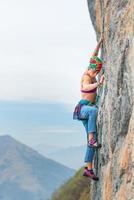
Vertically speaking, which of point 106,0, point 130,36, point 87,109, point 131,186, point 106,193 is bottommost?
point 106,193

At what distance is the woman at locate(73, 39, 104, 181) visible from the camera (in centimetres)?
1878

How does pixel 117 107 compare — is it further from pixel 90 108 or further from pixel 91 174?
pixel 91 174

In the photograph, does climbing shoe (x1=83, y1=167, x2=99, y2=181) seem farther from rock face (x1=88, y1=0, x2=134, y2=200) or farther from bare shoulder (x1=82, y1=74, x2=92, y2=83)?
bare shoulder (x1=82, y1=74, x2=92, y2=83)

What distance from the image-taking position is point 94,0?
911 inches

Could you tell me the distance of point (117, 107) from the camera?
1627cm

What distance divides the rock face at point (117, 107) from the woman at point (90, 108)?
0.29 metres

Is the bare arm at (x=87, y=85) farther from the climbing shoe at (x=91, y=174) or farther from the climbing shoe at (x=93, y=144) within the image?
the climbing shoe at (x=91, y=174)

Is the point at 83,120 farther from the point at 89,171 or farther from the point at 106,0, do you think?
the point at 106,0

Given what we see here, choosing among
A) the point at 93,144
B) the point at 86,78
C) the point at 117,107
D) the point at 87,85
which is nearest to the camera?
the point at 117,107

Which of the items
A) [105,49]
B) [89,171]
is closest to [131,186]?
[89,171]

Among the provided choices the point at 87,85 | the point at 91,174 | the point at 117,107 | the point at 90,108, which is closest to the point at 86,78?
the point at 87,85

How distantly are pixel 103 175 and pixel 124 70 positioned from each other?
4252mm

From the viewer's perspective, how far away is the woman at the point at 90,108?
1878cm

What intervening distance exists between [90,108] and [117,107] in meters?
2.74
